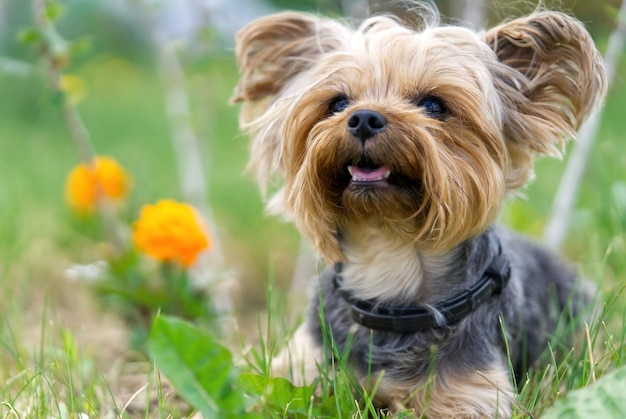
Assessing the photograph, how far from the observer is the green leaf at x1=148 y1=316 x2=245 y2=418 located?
1.96 m

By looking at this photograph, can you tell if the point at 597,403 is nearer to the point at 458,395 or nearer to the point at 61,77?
the point at 458,395

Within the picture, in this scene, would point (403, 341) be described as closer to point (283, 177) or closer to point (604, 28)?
point (283, 177)

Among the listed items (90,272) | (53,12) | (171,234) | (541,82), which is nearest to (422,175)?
(541,82)

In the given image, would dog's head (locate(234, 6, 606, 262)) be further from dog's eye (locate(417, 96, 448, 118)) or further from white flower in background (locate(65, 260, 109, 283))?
white flower in background (locate(65, 260, 109, 283))

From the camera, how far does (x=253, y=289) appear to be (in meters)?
5.45

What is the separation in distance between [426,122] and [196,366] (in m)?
1.15

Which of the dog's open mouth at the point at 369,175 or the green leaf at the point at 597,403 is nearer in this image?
the green leaf at the point at 597,403

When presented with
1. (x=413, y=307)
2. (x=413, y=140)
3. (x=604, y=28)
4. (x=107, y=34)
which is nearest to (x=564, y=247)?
(x=604, y=28)

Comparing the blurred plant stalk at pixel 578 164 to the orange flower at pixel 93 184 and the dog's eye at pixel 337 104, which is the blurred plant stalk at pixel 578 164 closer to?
the dog's eye at pixel 337 104

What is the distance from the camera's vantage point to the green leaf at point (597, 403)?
2.03m

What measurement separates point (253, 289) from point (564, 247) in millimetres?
2100

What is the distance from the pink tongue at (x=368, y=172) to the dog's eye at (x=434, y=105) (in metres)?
0.30

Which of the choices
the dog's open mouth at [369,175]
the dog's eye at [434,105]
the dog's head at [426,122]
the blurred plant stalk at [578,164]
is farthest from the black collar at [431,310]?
the blurred plant stalk at [578,164]

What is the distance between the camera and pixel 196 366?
2.01 meters
